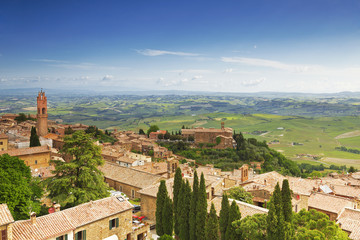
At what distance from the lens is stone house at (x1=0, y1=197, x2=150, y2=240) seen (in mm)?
17516

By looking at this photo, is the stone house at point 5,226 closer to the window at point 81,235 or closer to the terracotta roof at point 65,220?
the terracotta roof at point 65,220

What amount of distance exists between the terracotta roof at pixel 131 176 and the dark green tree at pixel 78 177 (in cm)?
1084

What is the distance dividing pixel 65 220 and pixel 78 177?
7.06 meters

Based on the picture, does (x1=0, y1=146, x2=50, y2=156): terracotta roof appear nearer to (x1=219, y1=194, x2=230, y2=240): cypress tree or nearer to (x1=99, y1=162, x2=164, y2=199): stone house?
(x1=99, y1=162, x2=164, y2=199): stone house

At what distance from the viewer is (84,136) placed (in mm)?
27125

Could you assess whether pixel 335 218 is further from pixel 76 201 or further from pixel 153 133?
pixel 153 133

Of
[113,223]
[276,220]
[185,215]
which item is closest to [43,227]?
[113,223]

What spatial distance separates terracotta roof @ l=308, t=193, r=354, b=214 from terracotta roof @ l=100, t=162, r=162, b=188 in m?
19.7

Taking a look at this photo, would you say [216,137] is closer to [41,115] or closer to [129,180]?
[41,115]

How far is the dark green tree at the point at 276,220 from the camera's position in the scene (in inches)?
687

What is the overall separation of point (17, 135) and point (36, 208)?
50176 millimetres

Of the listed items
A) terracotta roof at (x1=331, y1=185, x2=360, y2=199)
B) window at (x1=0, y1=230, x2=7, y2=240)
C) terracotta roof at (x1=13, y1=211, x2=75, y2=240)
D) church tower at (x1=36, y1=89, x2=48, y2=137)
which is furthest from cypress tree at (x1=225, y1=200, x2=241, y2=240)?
church tower at (x1=36, y1=89, x2=48, y2=137)

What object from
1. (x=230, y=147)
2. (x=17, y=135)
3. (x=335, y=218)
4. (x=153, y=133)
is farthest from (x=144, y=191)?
(x=153, y=133)

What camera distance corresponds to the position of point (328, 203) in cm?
3105
